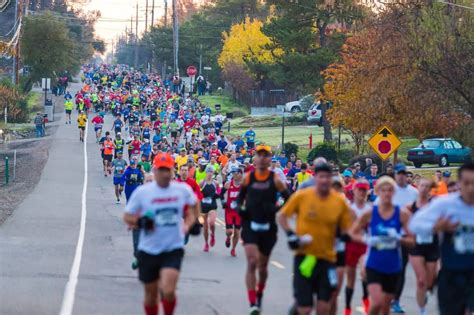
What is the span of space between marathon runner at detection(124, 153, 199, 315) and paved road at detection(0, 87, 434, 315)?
3.20 metres

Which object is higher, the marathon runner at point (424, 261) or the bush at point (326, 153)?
the marathon runner at point (424, 261)

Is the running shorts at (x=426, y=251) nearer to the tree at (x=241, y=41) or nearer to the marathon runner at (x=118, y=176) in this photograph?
the marathon runner at (x=118, y=176)

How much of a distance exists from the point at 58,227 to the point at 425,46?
15.2m

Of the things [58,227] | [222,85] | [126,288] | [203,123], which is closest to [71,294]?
[126,288]

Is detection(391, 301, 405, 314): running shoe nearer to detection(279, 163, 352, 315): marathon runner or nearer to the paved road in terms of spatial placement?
the paved road

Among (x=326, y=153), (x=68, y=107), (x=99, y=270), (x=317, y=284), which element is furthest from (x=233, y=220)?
(x=68, y=107)

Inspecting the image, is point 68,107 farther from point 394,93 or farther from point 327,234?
point 327,234

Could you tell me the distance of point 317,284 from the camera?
37.4 ft

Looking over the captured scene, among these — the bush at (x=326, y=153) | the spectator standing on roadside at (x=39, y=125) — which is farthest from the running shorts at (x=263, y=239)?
the spectator standing on roadside at (x=39, y=125)

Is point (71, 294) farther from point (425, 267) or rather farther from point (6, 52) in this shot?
point (6, 52)

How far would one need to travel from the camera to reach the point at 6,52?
68.1 metres

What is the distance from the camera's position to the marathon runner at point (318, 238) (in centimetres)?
1128

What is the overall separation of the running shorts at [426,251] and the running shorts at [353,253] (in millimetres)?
640

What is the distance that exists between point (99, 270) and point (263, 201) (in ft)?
20.8
